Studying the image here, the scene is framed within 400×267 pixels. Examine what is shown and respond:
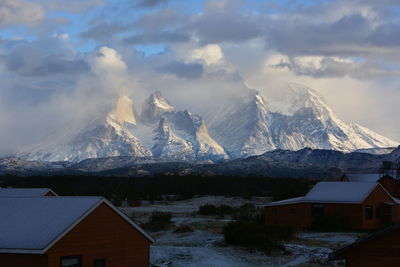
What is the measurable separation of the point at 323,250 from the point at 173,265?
29.3 ft

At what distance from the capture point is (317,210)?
169 ft

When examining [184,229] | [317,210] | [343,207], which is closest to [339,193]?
[343,207]

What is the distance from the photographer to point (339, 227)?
49750mm

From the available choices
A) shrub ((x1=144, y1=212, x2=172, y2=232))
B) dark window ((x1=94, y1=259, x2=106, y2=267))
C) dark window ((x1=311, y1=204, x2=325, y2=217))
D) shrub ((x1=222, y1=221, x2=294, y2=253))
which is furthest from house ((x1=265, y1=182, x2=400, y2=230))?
dark window ((x1=94, y1=259, x2=106, y2=267))

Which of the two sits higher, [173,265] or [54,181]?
[54,181]

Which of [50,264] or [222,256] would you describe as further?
[222,256]

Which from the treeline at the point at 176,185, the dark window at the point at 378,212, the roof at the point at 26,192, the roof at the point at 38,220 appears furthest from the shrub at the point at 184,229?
the treeline at the point at 176,185

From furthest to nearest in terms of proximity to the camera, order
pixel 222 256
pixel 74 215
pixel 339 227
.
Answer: pixel 339 227 → pixel 222 256 → pixel 74 215

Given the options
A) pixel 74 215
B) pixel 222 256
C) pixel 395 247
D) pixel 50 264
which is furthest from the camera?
pixel 222 256

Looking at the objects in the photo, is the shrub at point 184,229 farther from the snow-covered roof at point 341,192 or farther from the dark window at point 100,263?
the dark window at point 100,263

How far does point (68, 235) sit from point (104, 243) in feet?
6.19

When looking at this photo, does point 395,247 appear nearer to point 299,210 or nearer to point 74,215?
point 74,215

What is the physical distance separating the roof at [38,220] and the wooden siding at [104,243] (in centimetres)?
23

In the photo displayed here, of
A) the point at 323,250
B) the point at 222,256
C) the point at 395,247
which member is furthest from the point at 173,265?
the point at 395,247
